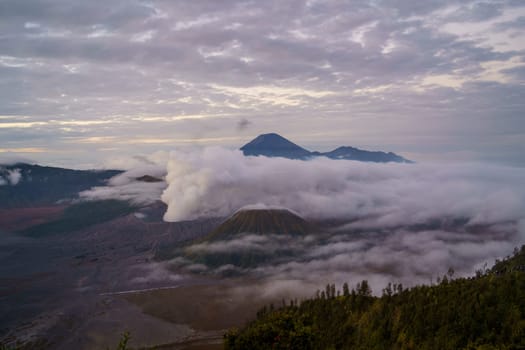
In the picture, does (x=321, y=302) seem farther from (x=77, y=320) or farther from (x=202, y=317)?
(x=77, y=320)

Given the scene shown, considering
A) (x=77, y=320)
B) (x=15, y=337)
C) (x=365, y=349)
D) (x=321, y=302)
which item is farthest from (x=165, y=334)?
(x=365, y=349)

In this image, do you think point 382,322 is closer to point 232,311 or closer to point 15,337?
point 232,311

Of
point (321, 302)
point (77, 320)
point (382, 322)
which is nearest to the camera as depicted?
point (382, 322)

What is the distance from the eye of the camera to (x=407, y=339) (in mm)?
94688

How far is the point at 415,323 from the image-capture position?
99875 millimetres

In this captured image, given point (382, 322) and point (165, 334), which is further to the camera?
point (165, 334)

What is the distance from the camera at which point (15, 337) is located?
15812cm

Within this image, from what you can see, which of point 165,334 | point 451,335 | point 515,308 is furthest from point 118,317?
point 515,308

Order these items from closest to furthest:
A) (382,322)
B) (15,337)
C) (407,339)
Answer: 1. (407,339)
2. (382,322)
3. (15,337)

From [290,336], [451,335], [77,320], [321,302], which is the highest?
[290,336]

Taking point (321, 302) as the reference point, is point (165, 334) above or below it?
below

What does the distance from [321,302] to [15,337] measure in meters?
131

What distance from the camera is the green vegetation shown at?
243 ft

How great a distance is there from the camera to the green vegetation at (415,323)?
74188 millimetres
